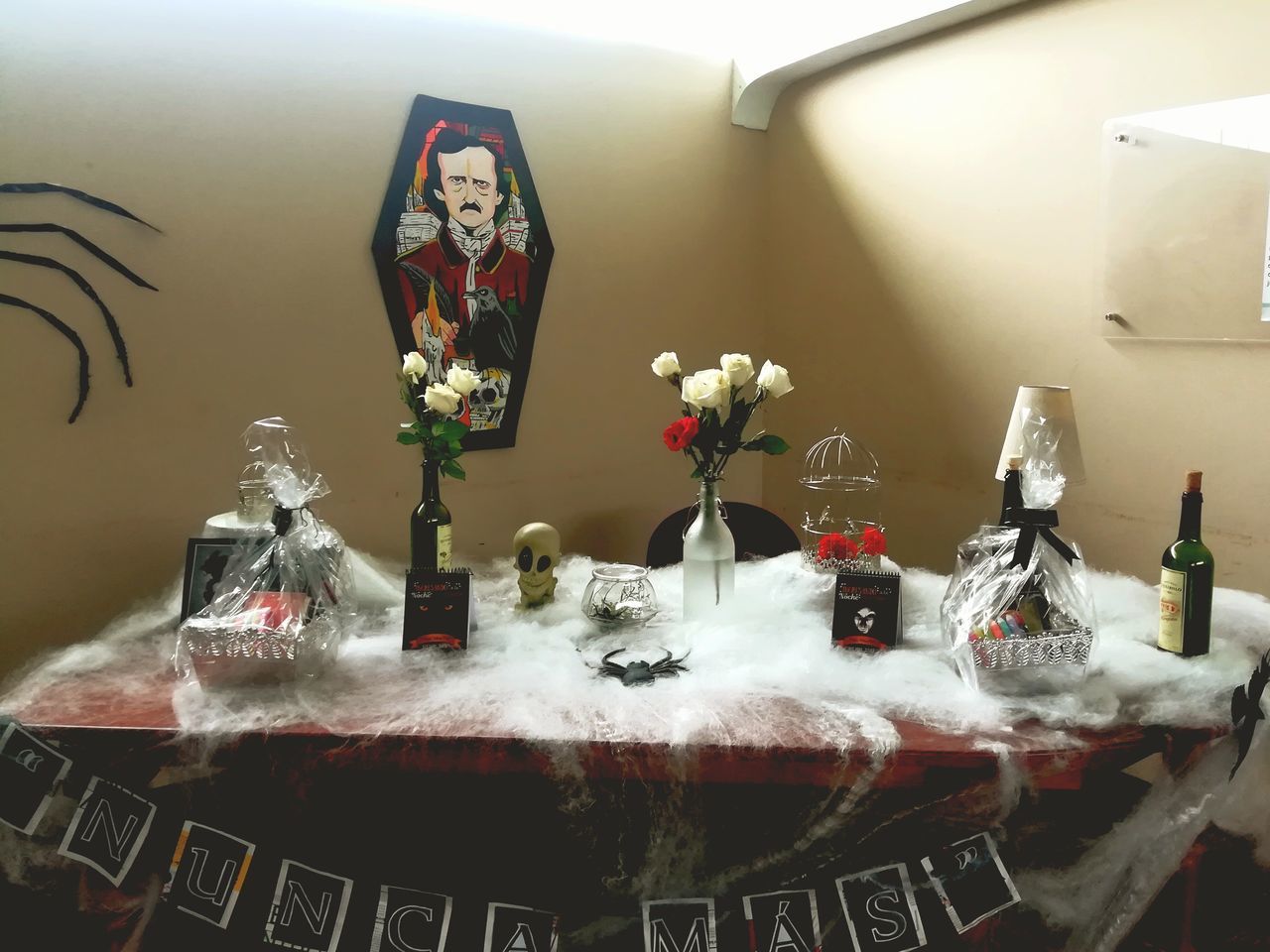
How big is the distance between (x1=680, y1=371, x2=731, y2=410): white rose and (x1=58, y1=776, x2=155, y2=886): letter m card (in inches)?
44.0

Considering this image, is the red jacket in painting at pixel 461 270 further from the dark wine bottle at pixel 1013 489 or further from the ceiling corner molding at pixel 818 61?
the dark wine bottle at pixel 1013 489

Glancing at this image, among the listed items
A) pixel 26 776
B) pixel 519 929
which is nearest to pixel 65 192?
pixel 26 776

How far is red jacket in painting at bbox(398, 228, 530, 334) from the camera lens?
8.46 feet

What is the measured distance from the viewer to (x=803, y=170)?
10.3 feet

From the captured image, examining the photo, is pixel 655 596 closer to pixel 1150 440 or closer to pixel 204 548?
pixel 204 548

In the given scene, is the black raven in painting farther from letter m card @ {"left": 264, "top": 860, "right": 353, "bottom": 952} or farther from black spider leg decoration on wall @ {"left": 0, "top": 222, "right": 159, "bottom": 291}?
letter m card @ {"left": 264, "top": 860, "right": 353, "bottom": 952}

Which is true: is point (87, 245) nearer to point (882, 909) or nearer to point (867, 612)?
point (867, 612)

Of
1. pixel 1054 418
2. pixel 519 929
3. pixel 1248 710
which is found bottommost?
pixel 519 929

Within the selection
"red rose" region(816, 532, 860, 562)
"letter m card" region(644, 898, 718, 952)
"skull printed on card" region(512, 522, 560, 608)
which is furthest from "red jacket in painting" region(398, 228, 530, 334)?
"letter m card" region(644, 898, 718, 952)

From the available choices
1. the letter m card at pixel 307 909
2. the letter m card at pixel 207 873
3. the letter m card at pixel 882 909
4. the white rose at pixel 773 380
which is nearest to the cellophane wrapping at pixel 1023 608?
the letter m card at pixel 882 909

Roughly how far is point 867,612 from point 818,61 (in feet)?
6.42

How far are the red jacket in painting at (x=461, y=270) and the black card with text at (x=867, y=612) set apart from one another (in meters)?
1.43

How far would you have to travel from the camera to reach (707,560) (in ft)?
6.02

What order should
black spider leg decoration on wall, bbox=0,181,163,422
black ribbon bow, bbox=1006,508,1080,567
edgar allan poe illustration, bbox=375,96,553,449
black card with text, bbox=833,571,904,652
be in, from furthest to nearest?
edgar allan poe illustration, bbox=375,96,553,449 < black spider leg decoration on wall, bbox=0,181,163,422 < black card with text, bbox=833,571,904,652 < black ribbon bow, bbox=1006,508,1080,567
